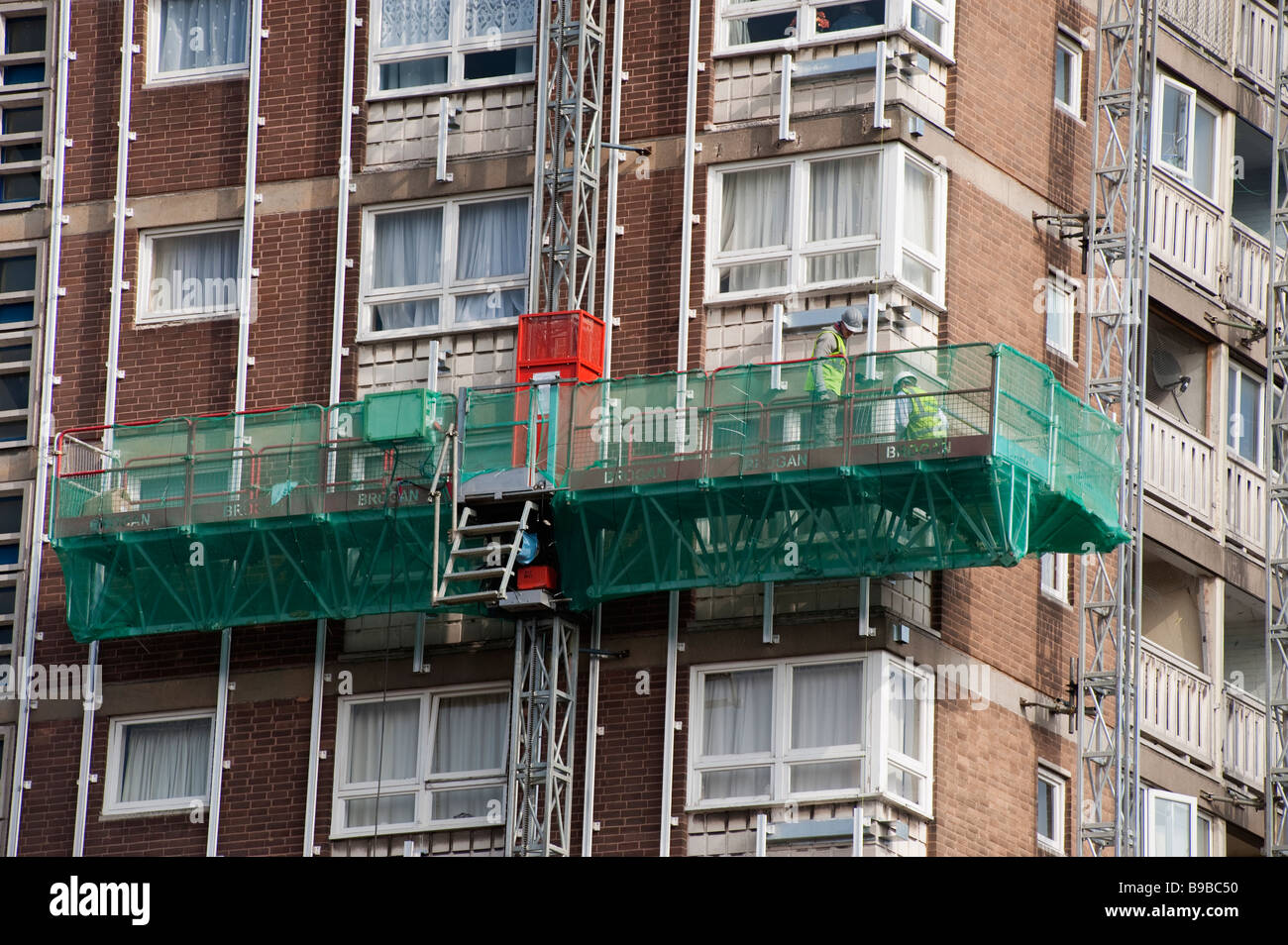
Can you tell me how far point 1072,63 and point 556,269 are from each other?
7834 mm

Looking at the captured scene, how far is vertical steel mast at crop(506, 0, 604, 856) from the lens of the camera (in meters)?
39.0

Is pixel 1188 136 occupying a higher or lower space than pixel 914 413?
higher

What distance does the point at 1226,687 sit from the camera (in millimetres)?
45875

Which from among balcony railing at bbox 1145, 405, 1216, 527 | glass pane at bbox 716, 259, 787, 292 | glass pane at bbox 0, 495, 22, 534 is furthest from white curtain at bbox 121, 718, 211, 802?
balcony railing at bbox 1145, 405, 1216, 527

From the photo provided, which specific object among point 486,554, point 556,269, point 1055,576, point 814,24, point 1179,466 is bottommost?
point 486,554

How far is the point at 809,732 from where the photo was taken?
1526 inches

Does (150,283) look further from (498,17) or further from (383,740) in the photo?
(383,740)

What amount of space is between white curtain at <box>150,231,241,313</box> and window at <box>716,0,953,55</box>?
23.6 feet

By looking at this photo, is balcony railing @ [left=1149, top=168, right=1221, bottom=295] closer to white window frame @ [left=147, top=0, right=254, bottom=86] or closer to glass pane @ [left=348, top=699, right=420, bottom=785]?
glass pane @ [left=348, top=699, right=420, bottom=785]

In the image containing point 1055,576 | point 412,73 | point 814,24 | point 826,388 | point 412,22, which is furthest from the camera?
point 412,22

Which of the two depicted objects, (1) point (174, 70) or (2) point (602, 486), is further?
(1) point (174, 70)

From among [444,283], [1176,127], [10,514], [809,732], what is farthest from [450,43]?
[1176,127]

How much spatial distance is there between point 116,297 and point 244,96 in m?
3.13
